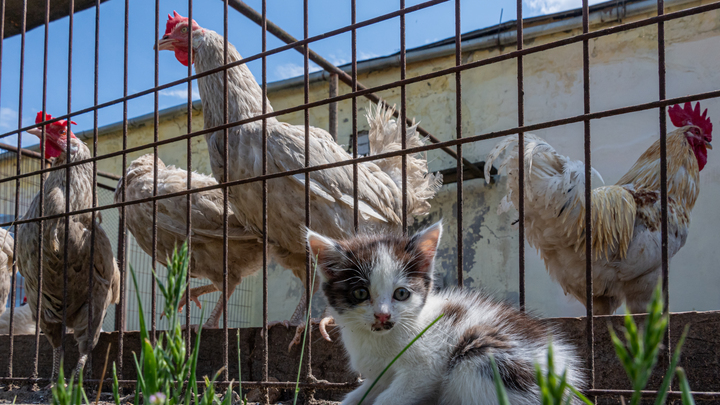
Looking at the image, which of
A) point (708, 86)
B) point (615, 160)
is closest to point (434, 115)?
point (615, 160)

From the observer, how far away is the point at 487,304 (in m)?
2.14

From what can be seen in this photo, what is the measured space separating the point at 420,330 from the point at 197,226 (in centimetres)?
303

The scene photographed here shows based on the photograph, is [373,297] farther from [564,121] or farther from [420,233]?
[564,121]

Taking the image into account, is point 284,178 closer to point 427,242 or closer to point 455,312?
point 427,242

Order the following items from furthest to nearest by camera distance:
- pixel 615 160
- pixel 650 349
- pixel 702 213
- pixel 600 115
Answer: pixel 615 160, pixel 702 213, pixel 600 115, pixel 650 349

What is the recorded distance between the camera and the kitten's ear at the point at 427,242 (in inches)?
84.4

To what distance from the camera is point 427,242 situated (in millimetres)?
2162

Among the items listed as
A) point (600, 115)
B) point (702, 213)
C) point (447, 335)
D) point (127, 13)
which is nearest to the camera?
point (447, 335)

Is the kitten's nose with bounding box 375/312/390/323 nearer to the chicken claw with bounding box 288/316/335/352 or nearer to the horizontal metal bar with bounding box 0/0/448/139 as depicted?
the chicken claw with bounding box 288/316/335/352

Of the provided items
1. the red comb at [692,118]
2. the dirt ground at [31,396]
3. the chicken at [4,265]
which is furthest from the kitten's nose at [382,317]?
the chicken at [4,265]

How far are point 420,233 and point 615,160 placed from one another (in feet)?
20.8

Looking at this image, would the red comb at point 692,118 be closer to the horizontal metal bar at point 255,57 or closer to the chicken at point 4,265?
the horizontal metal bar at point 255,57

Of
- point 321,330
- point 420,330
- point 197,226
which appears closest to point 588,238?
point 420,330

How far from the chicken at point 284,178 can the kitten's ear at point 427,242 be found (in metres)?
1.53
